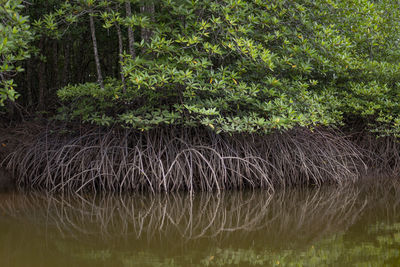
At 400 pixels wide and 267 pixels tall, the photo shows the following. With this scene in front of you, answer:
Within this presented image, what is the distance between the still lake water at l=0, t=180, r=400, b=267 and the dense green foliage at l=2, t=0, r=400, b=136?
854mm

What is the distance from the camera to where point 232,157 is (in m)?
4.50

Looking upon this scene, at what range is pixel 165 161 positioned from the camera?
4605 millimetres

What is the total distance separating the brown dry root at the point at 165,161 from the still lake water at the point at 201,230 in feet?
0.81

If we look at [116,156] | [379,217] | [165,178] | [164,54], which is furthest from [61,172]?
[379,217]

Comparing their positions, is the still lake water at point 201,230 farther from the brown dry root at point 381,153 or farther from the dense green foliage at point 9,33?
the brown dry root at point 381,153

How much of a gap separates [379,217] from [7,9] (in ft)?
10.7

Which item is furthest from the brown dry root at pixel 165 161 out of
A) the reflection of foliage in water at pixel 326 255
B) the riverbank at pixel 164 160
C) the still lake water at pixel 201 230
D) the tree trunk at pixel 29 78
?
the reflection of foliage in water at pixel 326 255

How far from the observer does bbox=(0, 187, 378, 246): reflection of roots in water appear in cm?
289

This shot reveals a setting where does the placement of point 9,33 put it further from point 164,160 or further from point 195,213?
point 164,160

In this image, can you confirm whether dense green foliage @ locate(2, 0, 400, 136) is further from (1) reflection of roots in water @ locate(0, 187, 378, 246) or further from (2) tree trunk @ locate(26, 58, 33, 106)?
(2) tree trunk @ locate(26, 58, 33, 106)

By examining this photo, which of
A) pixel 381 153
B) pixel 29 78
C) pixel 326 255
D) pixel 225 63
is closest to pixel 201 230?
pixel 326 255

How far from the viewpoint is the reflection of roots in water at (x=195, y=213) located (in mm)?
2893

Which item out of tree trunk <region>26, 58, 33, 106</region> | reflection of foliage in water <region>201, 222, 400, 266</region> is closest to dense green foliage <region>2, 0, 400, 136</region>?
reflection of foliage in water <region>201, 222, 400, 266</region>

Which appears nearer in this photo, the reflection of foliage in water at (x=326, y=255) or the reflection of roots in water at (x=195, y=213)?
the reflection of foliage in water at (x=326, y=255)
